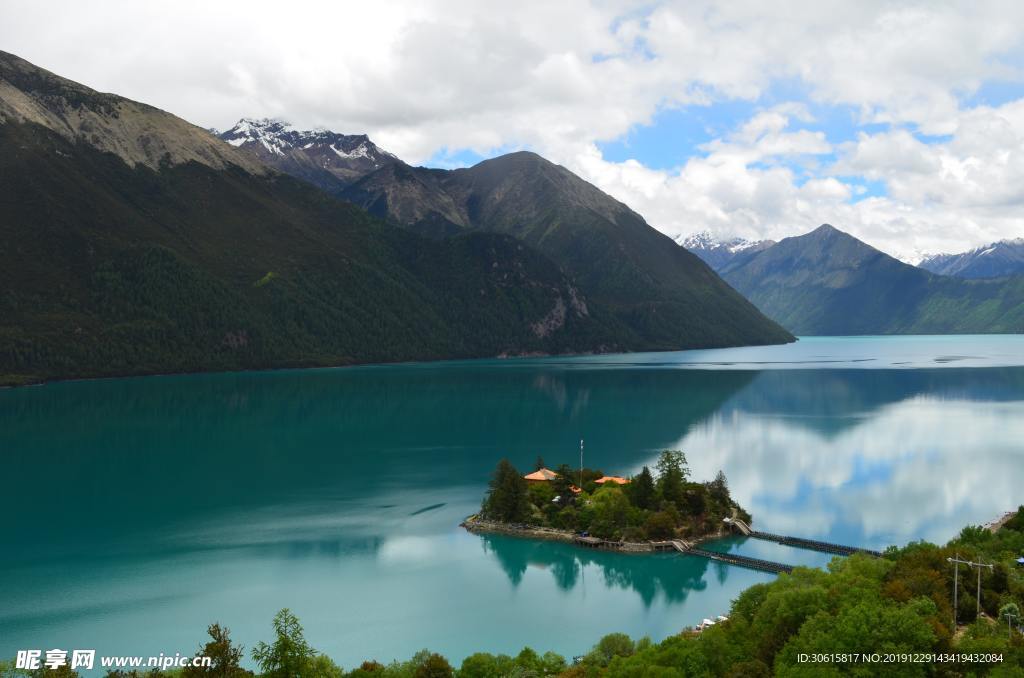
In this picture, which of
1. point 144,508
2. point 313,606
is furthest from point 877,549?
point 144,508

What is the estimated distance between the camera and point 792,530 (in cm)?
8225

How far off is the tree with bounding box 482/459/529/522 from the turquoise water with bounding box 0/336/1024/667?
410 cm

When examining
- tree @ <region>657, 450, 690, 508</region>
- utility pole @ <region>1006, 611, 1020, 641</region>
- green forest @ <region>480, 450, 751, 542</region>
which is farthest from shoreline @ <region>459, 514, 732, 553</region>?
utility pole @ <region>1006, 611, 1020, 641</region>

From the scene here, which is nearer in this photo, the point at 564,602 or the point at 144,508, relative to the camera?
the point at 564,602

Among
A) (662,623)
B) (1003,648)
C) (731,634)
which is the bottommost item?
(662,623)

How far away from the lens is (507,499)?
85.4 metres

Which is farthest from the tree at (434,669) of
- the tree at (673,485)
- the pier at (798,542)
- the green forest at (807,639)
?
the pier at (798,542)

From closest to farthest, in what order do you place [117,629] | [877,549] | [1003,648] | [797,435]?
[1003,648], [117,629], [877,549], [797,435]

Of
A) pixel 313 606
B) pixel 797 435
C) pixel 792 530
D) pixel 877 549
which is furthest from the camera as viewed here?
pixel 797 435

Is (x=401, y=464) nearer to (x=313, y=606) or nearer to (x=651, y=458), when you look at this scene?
(x=651, y=458)

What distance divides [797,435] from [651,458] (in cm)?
3891

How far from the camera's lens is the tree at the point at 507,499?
84.6 m

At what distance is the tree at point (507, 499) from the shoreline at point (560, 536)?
3.96ft

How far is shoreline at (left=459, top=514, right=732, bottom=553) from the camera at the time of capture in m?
76.5
